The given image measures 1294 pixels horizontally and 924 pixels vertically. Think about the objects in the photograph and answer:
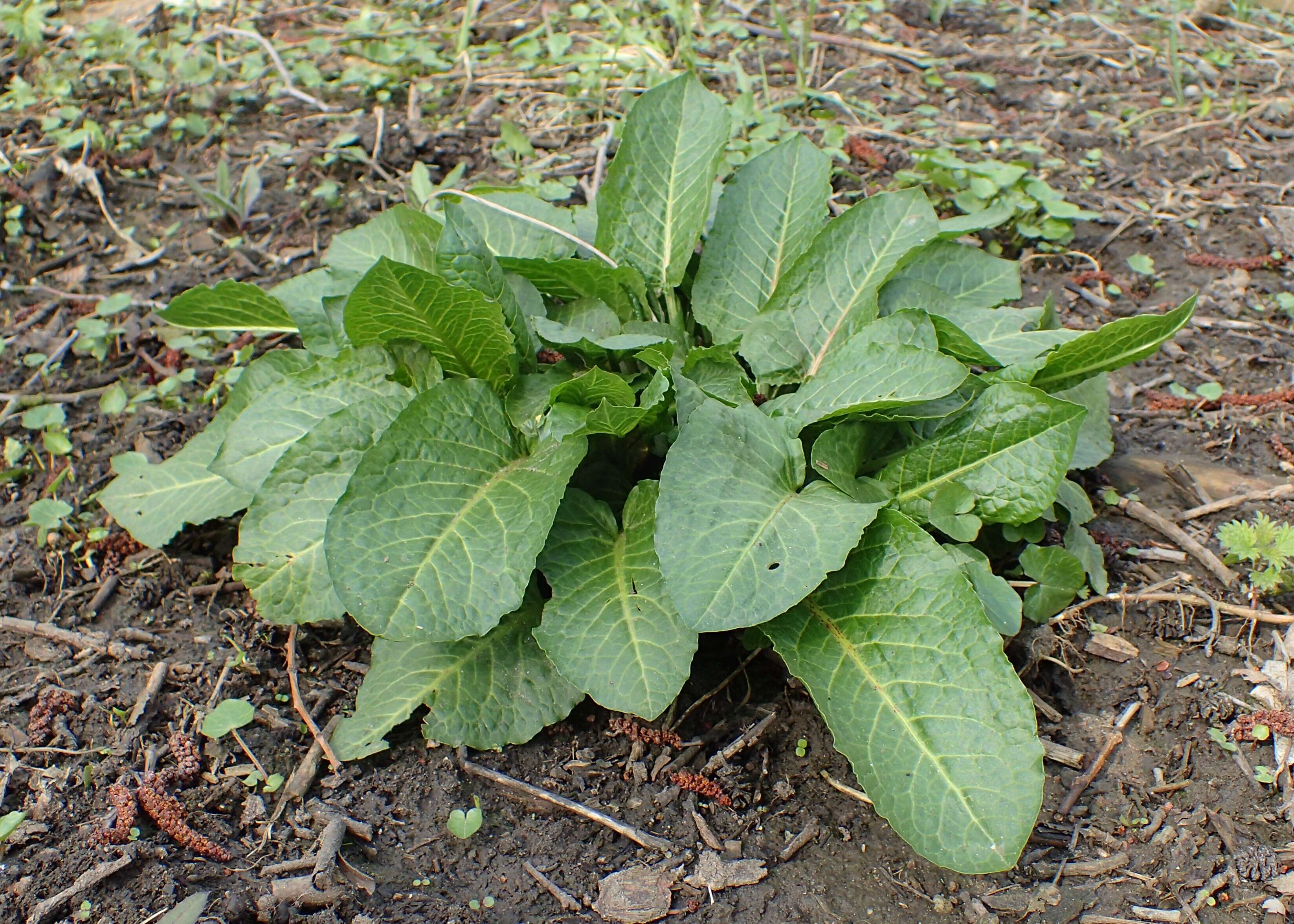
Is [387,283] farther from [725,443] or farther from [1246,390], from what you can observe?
[1246,390]

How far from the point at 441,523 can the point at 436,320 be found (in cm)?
45

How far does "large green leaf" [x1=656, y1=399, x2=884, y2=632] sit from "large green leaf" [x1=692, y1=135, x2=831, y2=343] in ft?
1.81

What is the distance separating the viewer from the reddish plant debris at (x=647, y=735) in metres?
2.32

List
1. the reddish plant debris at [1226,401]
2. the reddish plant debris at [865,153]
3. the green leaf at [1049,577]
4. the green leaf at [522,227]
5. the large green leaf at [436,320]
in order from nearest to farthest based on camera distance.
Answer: the large green leaf at [436,320], the green leaf at [1049,577], the green leaf at [522,227], the reddish plant debris at [1226,401], the reddish plant debris at [865,153]

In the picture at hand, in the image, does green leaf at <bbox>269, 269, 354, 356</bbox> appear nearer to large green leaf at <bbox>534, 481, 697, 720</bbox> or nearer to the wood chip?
large green leaf at <bbox>534, 481, 697, 720</bbox>

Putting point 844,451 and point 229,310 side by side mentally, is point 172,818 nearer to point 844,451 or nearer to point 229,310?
point 229,310

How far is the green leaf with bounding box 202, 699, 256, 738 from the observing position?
2309 mm


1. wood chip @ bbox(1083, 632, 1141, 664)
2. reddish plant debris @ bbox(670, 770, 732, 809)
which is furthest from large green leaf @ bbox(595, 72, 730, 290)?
wood chip @ bbox(1083, 632, 1141, 664)

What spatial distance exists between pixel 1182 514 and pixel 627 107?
271 cm

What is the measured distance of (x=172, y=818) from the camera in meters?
2.06

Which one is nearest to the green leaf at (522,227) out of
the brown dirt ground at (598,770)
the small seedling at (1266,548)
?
the brown dirt ground at (598,770)

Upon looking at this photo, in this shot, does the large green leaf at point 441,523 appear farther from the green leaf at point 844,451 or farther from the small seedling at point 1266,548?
the small seedling at point 1266,548

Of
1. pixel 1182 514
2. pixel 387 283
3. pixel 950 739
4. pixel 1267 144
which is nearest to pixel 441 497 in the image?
pixel 387 283

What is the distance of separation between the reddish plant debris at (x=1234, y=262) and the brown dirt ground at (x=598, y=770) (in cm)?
45
